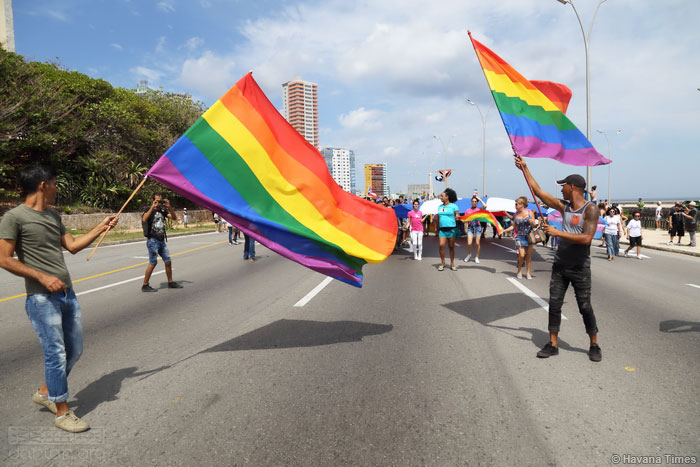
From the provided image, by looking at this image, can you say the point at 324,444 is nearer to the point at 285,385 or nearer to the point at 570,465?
the point at 285,385

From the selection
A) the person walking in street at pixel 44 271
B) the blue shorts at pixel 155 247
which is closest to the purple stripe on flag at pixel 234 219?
the person walking in street at pixel 44 271

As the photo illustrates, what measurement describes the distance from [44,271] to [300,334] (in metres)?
2.98

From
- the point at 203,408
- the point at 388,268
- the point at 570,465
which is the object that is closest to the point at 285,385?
the point at 203,408

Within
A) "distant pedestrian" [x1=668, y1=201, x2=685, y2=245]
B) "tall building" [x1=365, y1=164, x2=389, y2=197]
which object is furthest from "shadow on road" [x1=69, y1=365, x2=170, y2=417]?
"tall building" [x1=365, y1=164, x2=389, y2=197]

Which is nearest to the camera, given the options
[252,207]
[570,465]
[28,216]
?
[570,465]

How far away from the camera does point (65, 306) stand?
3.49 metres

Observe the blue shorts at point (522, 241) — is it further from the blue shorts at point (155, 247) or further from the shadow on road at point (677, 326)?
the blue shorts at point (155, 247)

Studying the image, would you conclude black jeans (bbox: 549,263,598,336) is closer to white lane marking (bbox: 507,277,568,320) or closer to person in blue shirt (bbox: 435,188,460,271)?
Result: white lane marking (bbox: 507,277,568,320)

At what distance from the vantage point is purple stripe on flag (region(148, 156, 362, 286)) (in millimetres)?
4254

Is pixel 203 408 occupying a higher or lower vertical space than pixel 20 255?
lower

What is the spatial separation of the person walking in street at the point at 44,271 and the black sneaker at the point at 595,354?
4.71m

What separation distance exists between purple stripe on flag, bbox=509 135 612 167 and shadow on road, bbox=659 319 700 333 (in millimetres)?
2384

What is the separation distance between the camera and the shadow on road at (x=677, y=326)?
5.74m

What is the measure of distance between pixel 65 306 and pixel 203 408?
1.38 metres
